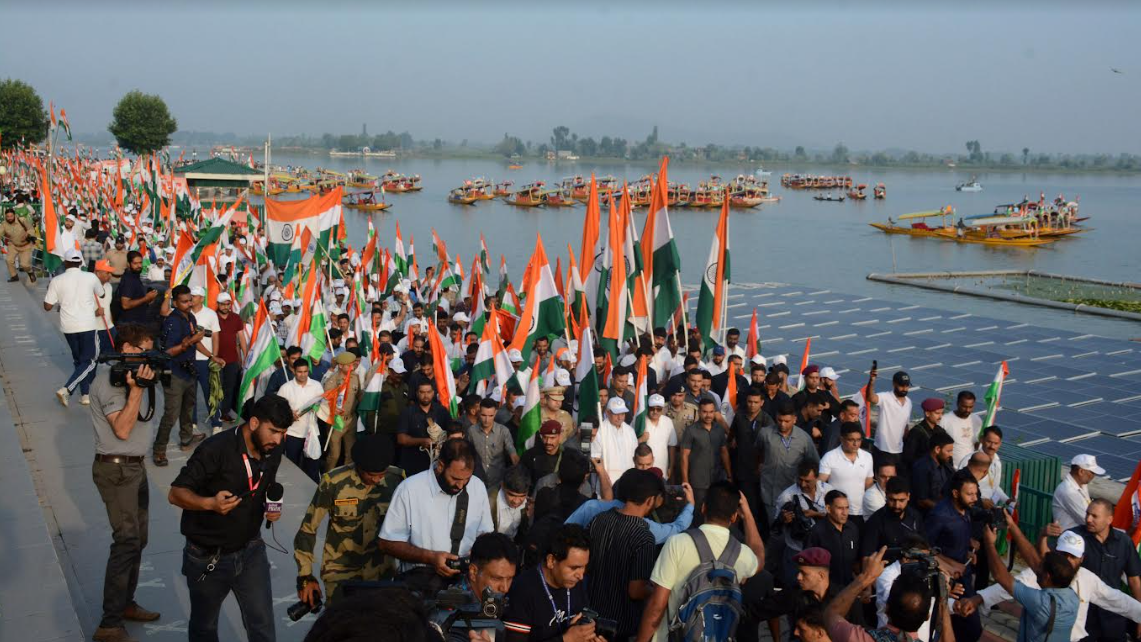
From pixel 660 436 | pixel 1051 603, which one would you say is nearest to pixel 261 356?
pixel 660 436

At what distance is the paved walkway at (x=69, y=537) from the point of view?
17.7 ft

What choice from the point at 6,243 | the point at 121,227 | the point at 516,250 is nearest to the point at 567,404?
the point at 6,243

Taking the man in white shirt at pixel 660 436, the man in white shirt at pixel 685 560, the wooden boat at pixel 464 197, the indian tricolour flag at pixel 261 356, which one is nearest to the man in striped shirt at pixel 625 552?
the man in white shirt at pixel 685 560

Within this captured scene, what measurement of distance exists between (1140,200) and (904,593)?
179612 millimetres

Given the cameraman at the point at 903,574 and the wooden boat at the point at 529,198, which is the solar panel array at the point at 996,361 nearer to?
the cameraman at the point at 903,574

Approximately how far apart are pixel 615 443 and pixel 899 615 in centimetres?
349

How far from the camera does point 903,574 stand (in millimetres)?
4160

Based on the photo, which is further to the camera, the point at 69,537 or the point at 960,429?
the point at 960,429

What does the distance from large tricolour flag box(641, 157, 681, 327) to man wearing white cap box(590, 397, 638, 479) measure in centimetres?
437

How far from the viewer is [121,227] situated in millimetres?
20672

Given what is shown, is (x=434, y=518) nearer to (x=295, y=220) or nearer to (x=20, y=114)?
(x=295, y=220)

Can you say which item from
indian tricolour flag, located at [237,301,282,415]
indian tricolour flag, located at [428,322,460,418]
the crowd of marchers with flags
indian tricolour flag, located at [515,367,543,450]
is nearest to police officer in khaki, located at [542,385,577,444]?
the crowd of marchers with flags

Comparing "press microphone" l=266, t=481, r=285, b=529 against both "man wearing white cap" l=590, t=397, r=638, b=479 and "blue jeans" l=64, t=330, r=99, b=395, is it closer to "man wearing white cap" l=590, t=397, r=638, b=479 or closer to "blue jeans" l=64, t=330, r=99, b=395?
"man wearing white cap" l=590, t=397, r=638, b=479

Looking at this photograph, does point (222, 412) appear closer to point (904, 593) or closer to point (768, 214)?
point (904, 593)
